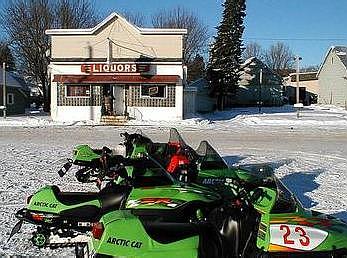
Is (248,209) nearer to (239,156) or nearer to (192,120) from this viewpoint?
(239,156)

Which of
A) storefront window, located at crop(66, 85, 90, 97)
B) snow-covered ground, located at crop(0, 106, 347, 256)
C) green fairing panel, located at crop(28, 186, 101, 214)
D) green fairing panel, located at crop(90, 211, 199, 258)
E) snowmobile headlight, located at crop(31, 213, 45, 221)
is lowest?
snow-covered ground, located at crop(0, 106, 347, 256)

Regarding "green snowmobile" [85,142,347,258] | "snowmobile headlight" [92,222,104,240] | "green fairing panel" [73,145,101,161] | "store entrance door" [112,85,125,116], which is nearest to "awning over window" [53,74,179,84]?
"store entrance door" [112,85,125,116]

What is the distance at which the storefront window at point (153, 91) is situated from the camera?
34.1 m

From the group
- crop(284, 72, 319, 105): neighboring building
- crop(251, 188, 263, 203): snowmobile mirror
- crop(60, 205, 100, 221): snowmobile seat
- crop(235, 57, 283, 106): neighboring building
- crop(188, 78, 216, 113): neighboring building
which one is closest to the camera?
crop(251, 188, 263, 203): snowmobile mirror

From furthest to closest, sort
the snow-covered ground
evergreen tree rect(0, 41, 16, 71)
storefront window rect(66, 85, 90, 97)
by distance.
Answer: evergreen tree rect(0, 41, 16, 71) < storefront window rect(66, 85, 90, 97) < the snow-covered ground

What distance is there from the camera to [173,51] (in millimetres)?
33938

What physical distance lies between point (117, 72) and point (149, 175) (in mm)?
28355

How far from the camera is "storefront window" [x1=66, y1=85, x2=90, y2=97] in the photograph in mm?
34531

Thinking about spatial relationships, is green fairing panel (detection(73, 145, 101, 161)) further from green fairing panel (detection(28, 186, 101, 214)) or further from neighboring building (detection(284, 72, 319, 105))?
neighboring building (detection(284, 72, 319, 105))

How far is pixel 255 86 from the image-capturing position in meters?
61.0

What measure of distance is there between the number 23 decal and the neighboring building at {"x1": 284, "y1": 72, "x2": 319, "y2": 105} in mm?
67860

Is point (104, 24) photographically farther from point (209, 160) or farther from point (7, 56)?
point (209, 160)

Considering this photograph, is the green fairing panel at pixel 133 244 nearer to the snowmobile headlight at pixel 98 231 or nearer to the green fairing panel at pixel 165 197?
the snowmobile headlight at pixel 98 231

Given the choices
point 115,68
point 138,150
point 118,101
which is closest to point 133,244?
point 138,150
